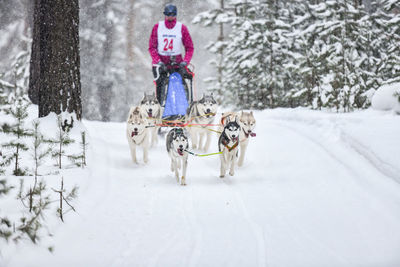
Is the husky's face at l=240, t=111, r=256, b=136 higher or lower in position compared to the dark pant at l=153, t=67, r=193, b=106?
lower

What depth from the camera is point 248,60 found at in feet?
41.2

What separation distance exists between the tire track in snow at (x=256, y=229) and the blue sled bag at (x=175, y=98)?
9.74ft

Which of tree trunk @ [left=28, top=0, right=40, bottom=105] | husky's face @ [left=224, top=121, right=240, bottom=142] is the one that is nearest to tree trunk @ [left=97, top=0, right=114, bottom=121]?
tree trunk @ [left=28, top=0, right=40, bottom=105]

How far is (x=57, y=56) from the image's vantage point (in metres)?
5.07

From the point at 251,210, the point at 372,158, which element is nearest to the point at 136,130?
the point at 251,210

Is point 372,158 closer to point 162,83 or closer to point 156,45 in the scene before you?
point 162,83

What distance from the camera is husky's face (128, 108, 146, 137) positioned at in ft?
17.1

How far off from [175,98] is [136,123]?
5.89 ft

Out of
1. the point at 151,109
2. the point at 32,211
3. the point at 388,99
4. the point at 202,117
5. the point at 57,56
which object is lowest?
the point at 32,211

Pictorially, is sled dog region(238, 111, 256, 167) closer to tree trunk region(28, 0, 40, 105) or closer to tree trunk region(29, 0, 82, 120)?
tree trunk region(29, 0, 82, 120)

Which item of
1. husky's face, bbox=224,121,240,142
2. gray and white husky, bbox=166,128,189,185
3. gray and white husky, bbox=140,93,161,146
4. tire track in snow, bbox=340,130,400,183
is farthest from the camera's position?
gray and white husky, bbox=140,93,161,146

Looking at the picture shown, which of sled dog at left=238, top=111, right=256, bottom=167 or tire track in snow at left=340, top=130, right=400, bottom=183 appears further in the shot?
sled dog at left=238, top=111, right=256, bottom=167

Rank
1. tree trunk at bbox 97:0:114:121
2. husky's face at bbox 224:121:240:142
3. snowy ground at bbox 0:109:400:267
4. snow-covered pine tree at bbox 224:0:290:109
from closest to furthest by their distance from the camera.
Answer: snowy ground at bbox 0:109:400:267, husky's face at bbox 224:121:240:142, snow-covered pine tree at bbox 224:0:290:109, tree trunk at bbox 97:0:114:121

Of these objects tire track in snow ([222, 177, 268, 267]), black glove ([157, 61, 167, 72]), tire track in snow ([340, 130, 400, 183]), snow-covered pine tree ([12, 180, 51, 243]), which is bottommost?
tire track in snow ([222, 177, 268, 267])
